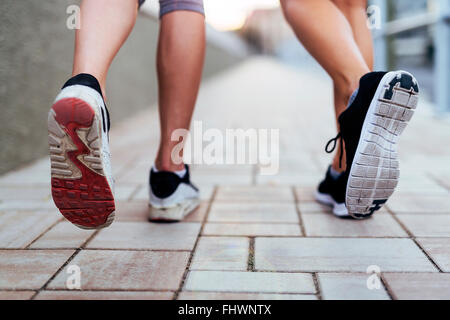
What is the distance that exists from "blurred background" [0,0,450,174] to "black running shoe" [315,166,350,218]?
1.71 feet

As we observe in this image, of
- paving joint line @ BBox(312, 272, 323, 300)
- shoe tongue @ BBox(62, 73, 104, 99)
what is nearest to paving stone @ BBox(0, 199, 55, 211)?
shoe tongue @ BBox(62, 73, 104, 99)

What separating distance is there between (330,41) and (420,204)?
2.23ft

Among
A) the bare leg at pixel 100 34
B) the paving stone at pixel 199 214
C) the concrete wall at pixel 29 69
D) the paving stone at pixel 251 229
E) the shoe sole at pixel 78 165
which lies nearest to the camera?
the shoe sole at pixel 78 165

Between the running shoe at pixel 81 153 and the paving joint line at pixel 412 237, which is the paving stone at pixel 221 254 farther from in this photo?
the paving joint line at pixel 412 237

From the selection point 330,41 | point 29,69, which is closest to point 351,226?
point 330,41

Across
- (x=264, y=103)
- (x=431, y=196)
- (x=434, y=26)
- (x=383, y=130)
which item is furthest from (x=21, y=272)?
(x=264, y=103)

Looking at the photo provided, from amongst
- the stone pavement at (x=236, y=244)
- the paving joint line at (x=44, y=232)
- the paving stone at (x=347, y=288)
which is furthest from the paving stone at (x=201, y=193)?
the paving stone at (x=347, y=288)

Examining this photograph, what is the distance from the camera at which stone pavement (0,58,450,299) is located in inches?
40.7

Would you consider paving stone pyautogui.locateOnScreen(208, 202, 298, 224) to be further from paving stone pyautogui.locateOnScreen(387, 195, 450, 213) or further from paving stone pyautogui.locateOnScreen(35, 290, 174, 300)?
paving stone pyautogui.locateOnScreen(35, 290, 174, 300)

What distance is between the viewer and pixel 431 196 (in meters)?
1.75

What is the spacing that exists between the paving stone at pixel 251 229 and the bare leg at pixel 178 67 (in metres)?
0.24

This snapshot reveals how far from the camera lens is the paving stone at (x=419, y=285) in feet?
3.22
